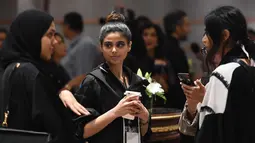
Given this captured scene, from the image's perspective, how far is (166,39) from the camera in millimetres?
5312

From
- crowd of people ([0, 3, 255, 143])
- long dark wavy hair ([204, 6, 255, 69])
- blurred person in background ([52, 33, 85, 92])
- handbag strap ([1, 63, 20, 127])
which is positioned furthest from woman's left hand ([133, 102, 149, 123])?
blurred person in background ([52, 33, 85, 92])

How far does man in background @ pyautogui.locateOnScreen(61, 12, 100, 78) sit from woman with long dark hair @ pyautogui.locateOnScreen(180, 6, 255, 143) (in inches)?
123

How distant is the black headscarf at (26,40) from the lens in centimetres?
282

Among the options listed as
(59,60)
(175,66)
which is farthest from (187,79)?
(59,60)

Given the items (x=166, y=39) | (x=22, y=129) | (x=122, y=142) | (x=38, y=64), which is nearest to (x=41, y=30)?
(x=38, y=64)

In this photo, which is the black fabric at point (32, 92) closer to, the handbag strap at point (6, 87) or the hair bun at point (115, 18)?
the handbag strap at point (6, 87)

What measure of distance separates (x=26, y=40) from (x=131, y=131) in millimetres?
873

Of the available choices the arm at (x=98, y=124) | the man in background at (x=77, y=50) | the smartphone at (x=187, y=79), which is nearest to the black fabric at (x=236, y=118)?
the smartphone at (x=187, y=79)

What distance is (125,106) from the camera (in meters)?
2.79

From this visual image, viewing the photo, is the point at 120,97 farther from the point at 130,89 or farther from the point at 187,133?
the point at 187,133

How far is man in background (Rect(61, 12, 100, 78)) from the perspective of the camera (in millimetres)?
5633

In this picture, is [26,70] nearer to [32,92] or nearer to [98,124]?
[32,92]

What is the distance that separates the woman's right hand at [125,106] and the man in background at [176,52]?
206cm

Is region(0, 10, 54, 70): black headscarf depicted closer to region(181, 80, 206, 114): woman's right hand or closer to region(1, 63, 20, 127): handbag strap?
region(1, 63, 20, 127): handbag strap
